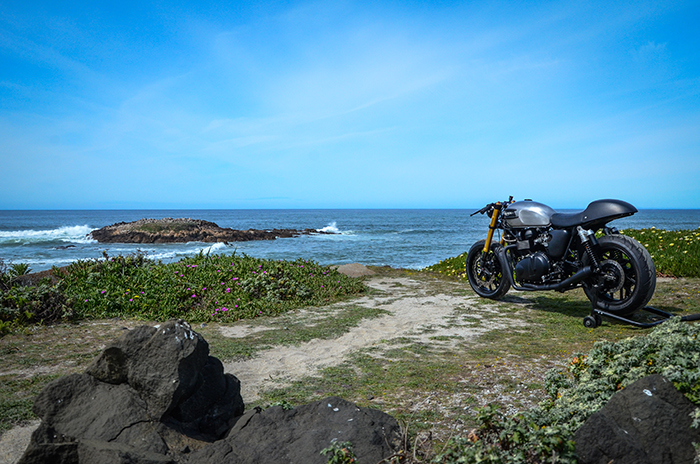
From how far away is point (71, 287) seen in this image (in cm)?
787

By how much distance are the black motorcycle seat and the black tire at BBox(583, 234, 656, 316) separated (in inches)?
10.3

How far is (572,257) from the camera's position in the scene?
6.81 m

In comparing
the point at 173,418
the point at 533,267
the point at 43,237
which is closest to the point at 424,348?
the point at 533,267

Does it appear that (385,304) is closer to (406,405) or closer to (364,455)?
(406,405)

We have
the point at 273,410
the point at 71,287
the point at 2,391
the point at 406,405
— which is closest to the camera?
the point at 273,410

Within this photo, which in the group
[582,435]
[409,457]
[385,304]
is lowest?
[385,304]

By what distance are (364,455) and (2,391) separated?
12.8ft

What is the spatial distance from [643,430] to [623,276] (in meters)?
4.49

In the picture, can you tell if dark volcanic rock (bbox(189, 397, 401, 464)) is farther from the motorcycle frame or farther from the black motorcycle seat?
the black motorcycle seat

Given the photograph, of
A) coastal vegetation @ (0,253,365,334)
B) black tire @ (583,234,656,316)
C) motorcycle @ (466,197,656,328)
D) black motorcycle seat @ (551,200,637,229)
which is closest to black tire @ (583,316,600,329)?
motorcycle @ (466,197,656,328)

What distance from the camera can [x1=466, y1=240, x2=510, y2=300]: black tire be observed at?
26.9ft

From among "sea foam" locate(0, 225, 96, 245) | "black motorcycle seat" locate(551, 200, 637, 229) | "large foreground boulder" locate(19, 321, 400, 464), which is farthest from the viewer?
"sea foam" locate(0, 225, 96, 245)

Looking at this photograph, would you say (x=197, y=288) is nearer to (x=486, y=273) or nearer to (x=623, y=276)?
(x=486, y=273)

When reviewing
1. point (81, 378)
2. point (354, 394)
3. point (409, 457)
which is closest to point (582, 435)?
point (409, 457)
